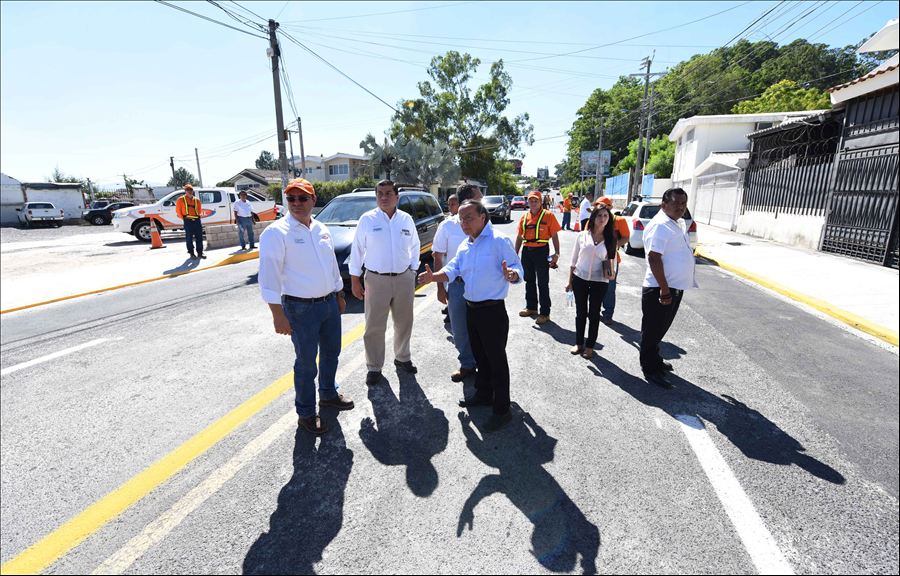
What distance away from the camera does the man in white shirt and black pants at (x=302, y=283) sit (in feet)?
10.6

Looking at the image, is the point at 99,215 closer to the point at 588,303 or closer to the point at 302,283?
the point at 302,283

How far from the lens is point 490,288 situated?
11.3 feet

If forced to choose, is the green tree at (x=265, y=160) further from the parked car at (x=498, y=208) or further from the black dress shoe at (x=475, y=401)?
the black dress shoe at (x=475, y=401)

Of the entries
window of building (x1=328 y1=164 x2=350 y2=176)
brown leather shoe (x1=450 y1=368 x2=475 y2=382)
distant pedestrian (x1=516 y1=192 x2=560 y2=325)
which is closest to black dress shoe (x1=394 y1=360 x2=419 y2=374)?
brown leather shoe (x1=450 y1=368 x2=475 y2=382)

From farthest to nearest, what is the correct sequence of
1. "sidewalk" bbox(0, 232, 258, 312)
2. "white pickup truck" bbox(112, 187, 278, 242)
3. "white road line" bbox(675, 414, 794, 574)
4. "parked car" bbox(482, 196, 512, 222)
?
"parked car" bbox(482, 196, 512, 222) → "white pickup truck" bbox(112, 187, 278, 242) → "sidewalk" bbox(0, 232, 258, 312) → "white road line" bbox(675, 414, 794, 574)

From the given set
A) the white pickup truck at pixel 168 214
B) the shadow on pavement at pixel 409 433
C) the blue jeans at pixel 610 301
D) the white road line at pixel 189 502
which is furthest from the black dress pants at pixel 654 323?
the white pickup truck at pixel 168 214

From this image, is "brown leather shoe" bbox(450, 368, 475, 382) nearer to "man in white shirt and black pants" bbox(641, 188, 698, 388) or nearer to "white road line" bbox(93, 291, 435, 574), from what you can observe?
"white road line" bbox(93, 291, 435, 574)

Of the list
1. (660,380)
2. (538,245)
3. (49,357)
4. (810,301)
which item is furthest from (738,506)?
(49,357)

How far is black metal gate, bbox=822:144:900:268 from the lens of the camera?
8.77 m

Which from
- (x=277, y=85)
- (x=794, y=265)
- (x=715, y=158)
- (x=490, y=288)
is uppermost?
(x=277, y=85)

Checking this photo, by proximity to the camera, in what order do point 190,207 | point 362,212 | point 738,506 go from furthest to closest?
point 190,207
point 362,212
point 738,506

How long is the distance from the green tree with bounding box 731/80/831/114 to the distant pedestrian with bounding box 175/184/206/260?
3516 centimetres

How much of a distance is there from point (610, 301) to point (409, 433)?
12.9 ft

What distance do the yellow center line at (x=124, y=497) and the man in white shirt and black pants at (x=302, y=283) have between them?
712 mm
